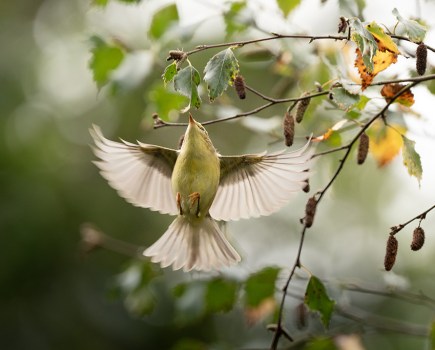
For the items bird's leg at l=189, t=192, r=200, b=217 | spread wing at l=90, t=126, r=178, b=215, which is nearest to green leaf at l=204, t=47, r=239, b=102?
bird's leg at l=189, t=192, r=200, b=217

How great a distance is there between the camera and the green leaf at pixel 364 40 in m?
1.61

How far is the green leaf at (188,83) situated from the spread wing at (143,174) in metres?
0.70

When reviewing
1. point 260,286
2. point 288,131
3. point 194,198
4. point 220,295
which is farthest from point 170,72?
point 220,295

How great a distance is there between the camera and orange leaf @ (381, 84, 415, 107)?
2036 mm

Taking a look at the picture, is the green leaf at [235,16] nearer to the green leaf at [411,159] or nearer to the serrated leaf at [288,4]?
the serrated leaf at [288,4]

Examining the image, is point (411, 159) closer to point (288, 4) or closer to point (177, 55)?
point (177, 55)

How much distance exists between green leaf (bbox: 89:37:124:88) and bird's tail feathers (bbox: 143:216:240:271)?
725mm

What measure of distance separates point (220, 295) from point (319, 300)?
89cm

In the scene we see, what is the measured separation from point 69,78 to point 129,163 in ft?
19.6

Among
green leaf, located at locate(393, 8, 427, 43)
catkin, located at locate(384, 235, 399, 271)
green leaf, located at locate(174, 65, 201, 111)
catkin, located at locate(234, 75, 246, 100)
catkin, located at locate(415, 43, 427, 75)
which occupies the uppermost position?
green leaf, located at locate(393, 8, 427, 43)

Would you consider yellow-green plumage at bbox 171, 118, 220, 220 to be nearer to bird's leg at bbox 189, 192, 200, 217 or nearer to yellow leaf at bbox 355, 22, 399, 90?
bird's leg at bbox 189, 192, 200, 217

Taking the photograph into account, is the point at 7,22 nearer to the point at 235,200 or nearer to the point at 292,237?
the point at 292,237

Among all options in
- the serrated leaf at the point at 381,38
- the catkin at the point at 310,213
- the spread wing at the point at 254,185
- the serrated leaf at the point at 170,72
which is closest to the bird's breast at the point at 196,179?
the spread wing at the point at 254,185

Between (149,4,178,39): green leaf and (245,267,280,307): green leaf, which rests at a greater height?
(149,4,178,39): green leaf
